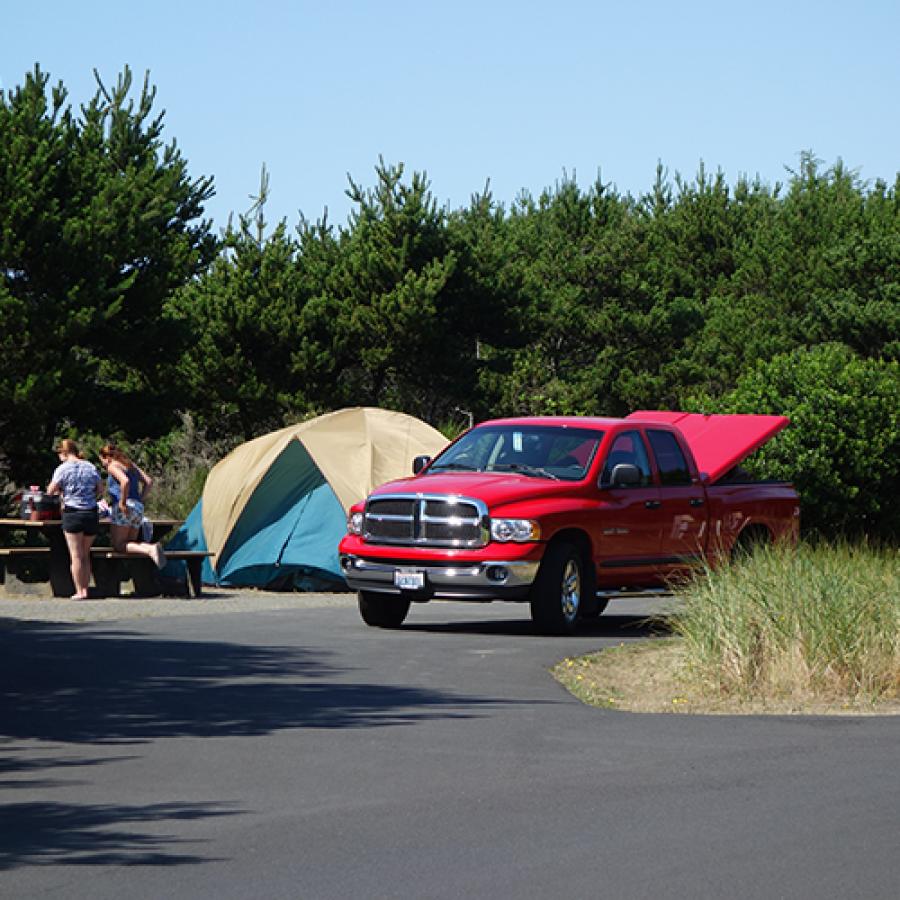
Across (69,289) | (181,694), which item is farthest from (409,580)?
(69,289)

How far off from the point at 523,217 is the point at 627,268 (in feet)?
55.6

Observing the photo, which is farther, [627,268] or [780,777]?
[627,268]

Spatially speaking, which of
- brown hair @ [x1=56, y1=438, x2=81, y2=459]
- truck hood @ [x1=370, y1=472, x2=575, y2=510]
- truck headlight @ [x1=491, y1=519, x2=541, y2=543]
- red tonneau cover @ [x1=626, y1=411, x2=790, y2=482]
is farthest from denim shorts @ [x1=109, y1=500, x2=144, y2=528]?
truck headlight @ [x1=491, y1=519, x2=541, y2=543]

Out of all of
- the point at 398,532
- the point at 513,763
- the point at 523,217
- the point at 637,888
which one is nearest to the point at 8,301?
the point at 398,532

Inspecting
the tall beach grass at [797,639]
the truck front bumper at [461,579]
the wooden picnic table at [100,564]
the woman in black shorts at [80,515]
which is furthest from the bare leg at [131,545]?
the tall beach grass at [797,639]

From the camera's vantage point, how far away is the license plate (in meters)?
16.0

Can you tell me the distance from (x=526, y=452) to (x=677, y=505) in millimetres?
1639

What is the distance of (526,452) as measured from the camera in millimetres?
17375

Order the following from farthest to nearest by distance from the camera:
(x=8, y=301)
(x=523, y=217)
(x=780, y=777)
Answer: (x=523, y=217) → (x=8, y=301) → (x=780, y=777)

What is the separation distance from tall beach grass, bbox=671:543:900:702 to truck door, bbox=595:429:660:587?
3657mm

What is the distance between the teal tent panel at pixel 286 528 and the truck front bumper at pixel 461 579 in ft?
19.4

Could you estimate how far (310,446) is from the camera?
22844 millimetres

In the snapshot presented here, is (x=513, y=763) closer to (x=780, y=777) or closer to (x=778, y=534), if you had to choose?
(x=780, y=777)

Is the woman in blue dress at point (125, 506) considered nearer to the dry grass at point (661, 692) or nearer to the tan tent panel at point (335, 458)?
the tan tent panel at point (335, 458)
